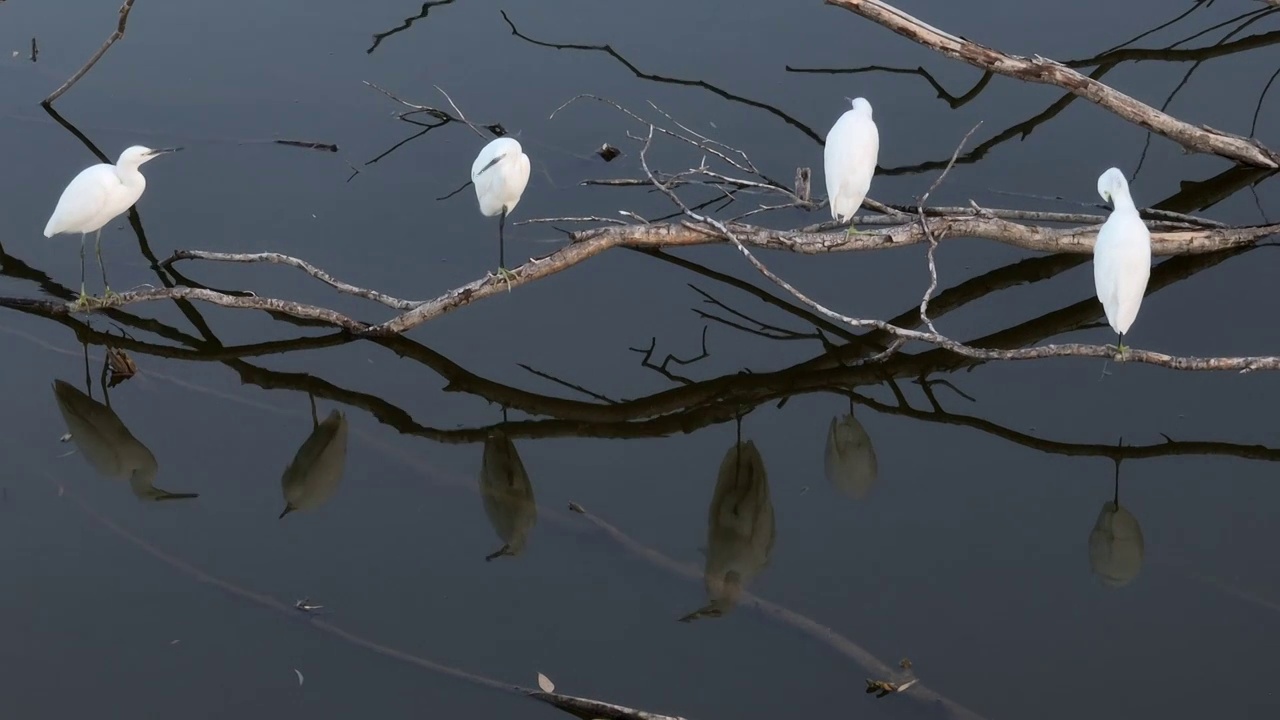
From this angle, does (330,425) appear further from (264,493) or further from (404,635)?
(404,635)

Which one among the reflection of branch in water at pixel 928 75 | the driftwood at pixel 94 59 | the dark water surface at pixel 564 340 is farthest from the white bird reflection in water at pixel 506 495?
the driftwood at pixel 94 59

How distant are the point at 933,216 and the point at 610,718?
209 cm

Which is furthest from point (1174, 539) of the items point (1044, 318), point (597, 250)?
point (597, 250)

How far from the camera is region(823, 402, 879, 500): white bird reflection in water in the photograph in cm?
336

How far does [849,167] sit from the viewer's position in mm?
3727

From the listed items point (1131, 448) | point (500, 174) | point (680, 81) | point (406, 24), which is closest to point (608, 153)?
point (680, 81)

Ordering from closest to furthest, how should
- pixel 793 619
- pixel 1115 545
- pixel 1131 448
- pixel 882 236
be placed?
pixel 793 619 < pixel 1115 545 < pixel 1131 448 < pixel 882 236

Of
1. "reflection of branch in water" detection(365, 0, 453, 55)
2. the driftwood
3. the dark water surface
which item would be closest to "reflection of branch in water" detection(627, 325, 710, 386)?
the dark water surface

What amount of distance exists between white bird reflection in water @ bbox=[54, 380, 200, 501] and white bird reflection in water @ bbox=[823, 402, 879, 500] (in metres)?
1.66

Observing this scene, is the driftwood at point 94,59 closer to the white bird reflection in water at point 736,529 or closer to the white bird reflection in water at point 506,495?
the white bird reflection in water at point 506,495

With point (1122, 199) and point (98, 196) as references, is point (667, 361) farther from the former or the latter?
point (98, 196)

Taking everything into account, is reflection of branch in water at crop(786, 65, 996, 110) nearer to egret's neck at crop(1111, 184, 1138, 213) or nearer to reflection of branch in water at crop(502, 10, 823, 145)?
reflection of branch in water at crop(502, 10, 823, 145)

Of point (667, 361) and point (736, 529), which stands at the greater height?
point (667, 361)

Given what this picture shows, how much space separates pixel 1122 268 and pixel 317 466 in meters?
2.16
